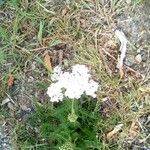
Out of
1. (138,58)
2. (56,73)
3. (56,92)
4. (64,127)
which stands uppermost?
(138,58)

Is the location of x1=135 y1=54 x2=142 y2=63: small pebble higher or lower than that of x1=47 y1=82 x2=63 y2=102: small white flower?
higher

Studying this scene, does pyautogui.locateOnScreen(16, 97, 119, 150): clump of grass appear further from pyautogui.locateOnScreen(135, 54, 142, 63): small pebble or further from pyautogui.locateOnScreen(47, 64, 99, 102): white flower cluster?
pyautogui.locateOnScreen(135, 54, 142, 63): small pebble

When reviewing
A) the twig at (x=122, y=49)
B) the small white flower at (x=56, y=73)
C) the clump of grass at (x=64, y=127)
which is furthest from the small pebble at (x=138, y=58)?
the small white flower at (x=56, y=73)

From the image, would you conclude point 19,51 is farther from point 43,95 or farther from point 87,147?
point 87,147

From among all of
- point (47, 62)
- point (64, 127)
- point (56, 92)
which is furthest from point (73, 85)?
point (47, 62)

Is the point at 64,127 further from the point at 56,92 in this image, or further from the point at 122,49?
the point at 122,49

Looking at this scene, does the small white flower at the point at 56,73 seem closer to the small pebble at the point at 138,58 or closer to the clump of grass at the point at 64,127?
the clump of grass at the point at 64,127

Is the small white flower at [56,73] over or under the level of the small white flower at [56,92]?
over

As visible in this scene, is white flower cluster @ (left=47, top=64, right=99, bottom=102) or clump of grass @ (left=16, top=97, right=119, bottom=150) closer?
white flower cluster @ (left=47, top=64, right=99, bottom=102)

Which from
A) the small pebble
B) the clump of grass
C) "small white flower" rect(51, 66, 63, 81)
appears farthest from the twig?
"small white flower" rect(51, 66, 63, 81)
